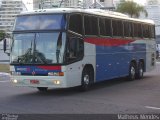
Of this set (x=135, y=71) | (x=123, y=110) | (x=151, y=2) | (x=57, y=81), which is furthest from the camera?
(x=151, y=2)

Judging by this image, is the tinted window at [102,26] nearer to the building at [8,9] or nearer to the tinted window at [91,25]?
the tinted window at [91,25]

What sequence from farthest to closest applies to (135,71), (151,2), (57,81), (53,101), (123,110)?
(151,2)
(135,71)
(57,81)
(53,101)
(123,110)

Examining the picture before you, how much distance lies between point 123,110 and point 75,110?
1.36m

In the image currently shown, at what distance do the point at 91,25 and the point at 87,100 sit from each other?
4.55m

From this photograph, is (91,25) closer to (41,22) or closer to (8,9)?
(41,22)

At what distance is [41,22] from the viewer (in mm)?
17812

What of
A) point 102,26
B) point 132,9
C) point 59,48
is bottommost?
point 132,9

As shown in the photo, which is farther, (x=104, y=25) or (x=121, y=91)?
(x=104, y=25)

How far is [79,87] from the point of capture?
18.9m

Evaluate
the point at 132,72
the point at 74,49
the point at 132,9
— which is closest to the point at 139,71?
the point at 132,72

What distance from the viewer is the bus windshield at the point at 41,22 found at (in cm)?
1751

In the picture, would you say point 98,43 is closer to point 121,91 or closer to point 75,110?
point 121,91

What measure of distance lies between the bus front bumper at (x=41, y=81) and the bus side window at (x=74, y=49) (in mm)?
875

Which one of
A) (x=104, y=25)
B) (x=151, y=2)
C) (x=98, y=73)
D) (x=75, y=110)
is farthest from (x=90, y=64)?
(x=151, y=2)
